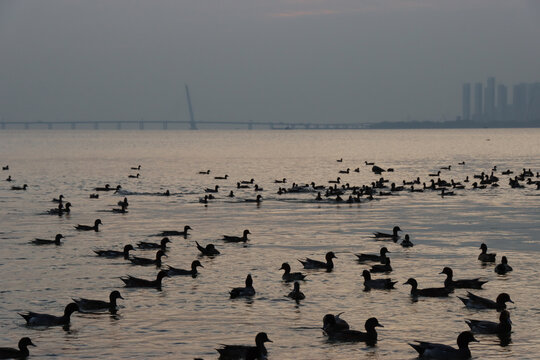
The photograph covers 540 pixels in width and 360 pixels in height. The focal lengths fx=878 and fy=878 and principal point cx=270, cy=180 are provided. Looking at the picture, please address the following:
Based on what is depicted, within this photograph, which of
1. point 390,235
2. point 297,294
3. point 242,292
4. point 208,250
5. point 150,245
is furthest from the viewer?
point 390,235

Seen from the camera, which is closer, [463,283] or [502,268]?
[463,283]

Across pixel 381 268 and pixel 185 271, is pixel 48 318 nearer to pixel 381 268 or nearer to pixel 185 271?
pixel 185 271

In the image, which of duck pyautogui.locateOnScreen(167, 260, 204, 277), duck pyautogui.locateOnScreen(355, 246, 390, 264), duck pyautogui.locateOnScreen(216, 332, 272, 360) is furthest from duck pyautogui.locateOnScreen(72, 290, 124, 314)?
→ duck pyautogui.locateOnScreen(355, 246, 390, 264)

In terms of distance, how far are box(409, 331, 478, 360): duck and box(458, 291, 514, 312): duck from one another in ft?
14.4

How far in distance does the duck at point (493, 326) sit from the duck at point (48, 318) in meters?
9.69

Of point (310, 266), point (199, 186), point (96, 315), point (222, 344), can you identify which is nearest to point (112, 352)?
point (222, 344)

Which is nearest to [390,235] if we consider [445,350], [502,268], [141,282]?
[502,268]

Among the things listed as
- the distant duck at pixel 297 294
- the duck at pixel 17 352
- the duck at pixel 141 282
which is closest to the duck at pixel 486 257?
the distant duck at pixel 297 294

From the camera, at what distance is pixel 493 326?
20719 millimetres

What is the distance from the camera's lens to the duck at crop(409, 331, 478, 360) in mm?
18375

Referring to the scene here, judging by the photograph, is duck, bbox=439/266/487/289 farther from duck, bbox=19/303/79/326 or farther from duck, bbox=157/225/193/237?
duck, bbox=157/225/193/237

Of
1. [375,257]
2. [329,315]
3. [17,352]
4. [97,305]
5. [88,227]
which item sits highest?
[329,315]

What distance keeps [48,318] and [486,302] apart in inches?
443

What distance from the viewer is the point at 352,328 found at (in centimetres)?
2136
